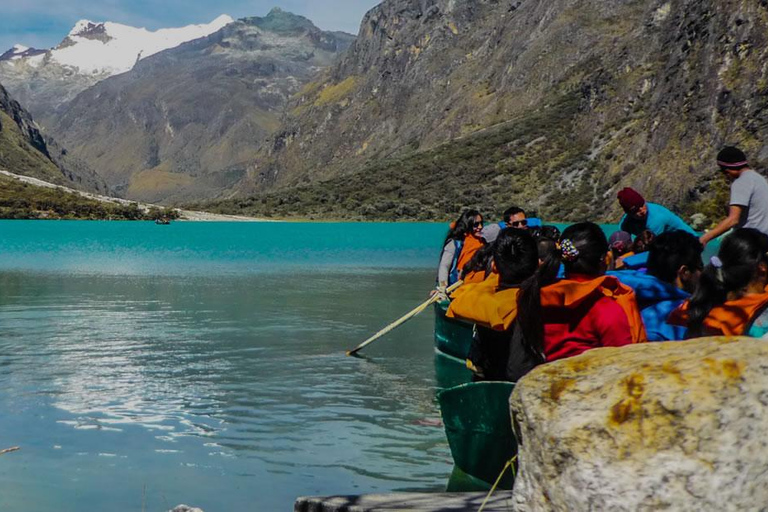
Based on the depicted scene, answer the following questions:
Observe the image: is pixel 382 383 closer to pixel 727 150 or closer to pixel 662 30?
pixel 727 150

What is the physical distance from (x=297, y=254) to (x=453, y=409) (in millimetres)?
55599

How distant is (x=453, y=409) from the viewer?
911 cm

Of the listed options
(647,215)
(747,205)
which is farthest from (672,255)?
(647,215)

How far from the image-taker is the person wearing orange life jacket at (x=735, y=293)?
730cm

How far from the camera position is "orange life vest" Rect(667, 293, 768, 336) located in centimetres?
728

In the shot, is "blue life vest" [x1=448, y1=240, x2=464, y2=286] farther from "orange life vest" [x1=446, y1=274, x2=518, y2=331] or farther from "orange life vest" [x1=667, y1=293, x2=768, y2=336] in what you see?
"orange life vest" [x1=667, y1=293, x2=768, y2=336]

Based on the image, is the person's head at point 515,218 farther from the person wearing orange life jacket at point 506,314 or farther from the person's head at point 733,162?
the person wearing orange life jacket at point 506,314

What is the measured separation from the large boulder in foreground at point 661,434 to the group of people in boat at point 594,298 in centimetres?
223

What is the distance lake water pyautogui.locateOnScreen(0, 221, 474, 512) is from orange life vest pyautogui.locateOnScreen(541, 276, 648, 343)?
3.44 m

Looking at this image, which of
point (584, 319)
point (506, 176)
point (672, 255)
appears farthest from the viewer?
point (506, 176)

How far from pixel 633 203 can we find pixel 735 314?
491cm

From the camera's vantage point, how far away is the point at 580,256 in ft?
24.0

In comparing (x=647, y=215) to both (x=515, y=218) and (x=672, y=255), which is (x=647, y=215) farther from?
(x=672, y=255)

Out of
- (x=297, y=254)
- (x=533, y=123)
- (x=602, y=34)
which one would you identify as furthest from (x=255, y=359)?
(x=602, y=34)
